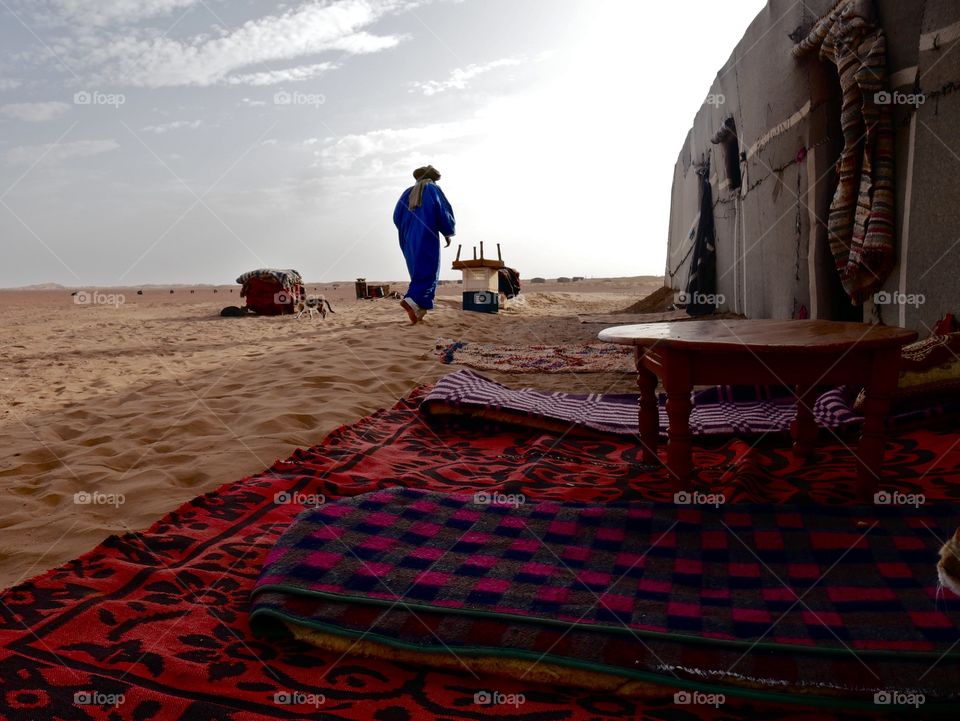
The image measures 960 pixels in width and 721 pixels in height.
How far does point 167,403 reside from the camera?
14.4ft

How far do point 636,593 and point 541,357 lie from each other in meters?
4.35

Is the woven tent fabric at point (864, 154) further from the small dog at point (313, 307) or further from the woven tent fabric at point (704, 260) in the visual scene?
the small dog at point (313, 307)

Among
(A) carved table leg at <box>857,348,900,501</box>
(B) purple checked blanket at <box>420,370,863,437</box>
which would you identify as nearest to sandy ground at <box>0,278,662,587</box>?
(B) purple checked blanket at <box>420,370,863,437</box>

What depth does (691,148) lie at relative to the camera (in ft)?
33.1

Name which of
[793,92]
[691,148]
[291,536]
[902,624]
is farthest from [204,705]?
[691,148]

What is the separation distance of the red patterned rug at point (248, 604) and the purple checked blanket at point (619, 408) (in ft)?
0.56

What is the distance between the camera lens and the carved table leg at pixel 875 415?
220cm

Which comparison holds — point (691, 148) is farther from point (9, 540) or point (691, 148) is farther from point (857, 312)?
point (9, 540)

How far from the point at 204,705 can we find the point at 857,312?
15.7 feet

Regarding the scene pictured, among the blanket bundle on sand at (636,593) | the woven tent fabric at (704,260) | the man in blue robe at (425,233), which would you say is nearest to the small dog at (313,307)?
the man in blue robe at (425,233)

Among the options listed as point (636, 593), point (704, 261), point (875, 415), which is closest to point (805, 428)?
point (875, 415)

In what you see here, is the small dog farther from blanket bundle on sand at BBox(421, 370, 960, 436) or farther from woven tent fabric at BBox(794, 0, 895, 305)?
woven tent fabric at BBox(794, 0, 895, 305)

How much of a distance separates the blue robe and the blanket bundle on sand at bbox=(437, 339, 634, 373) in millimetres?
2129

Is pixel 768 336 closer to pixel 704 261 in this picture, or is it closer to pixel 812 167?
pixel 812 167
